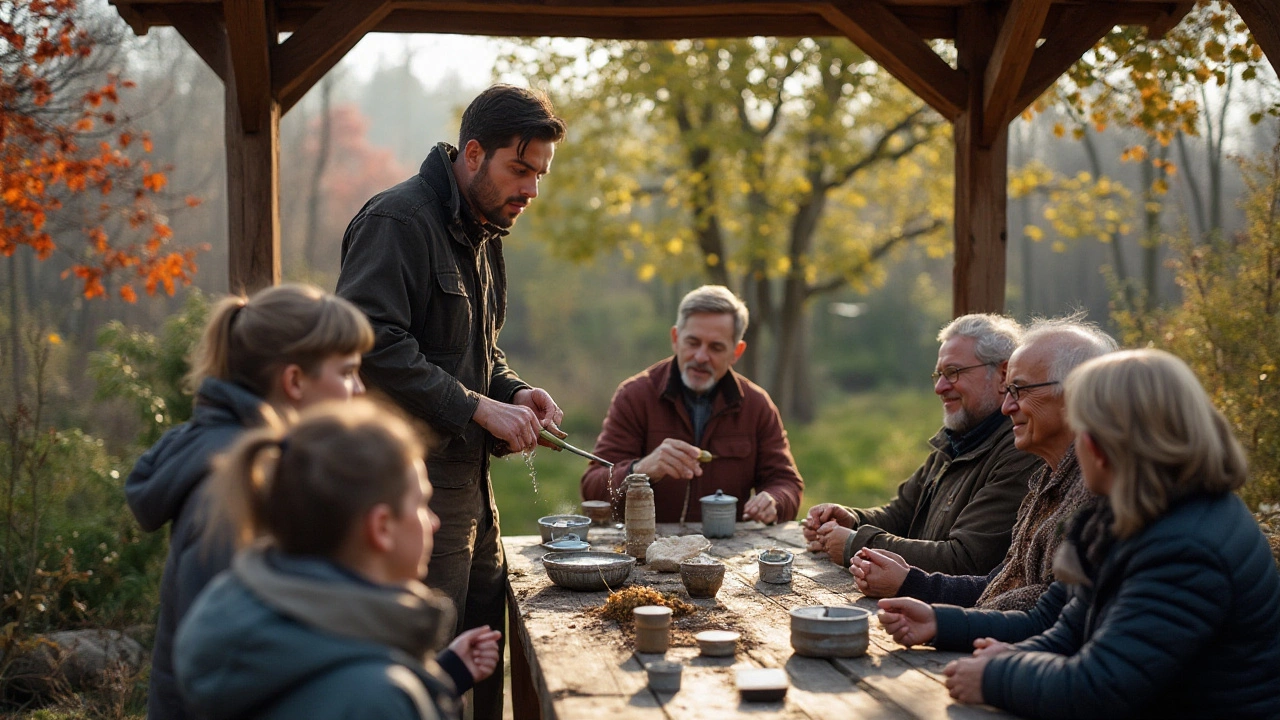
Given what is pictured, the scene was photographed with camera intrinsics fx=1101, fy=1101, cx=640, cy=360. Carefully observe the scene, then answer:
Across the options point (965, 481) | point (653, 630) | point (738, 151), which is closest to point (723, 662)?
point (653, 630)

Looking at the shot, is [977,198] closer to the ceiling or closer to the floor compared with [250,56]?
closer to the floor

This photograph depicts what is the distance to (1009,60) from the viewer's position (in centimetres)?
441

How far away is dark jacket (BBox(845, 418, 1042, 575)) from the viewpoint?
312cm

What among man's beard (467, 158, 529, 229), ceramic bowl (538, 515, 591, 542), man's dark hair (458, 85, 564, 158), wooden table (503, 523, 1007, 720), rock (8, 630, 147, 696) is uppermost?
man's dark hair (458, 85, 564, 158)

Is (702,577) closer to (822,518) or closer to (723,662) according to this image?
(723,662)

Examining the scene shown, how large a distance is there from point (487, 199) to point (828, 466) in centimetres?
1121

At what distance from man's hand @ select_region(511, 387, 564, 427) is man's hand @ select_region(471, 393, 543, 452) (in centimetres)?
37

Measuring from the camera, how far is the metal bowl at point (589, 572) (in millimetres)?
3148

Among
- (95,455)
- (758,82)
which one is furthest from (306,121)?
(95,455)

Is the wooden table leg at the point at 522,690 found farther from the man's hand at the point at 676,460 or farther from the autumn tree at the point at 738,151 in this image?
the autumn tree at the point at 738,151

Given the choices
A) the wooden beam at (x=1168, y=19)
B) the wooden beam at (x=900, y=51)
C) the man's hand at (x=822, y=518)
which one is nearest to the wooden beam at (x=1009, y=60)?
the wooden beam at (x=900, y=51)

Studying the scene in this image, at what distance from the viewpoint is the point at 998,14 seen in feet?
15.2

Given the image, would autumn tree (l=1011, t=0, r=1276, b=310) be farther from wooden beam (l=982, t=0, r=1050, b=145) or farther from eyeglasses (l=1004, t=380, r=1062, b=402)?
eyeglasses (l=1004, t=380, r=1062, b=402)

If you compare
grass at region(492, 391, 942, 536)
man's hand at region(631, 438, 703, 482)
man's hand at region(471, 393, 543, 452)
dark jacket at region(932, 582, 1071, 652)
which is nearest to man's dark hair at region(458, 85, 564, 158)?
man's hand at region(471, 393, 543, 452)
